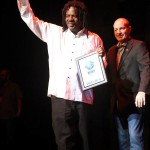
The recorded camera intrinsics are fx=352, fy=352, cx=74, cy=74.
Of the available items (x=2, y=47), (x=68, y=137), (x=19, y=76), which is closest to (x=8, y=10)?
(x=2, y=47)

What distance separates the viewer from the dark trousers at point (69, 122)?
10.0 ft

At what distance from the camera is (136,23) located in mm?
4719

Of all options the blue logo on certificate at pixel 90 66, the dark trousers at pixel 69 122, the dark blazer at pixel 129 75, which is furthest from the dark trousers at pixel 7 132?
the blue logo on certificate at pixel 90 66

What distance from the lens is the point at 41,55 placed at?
5.42 m

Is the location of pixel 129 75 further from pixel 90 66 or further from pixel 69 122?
pixel 69 122

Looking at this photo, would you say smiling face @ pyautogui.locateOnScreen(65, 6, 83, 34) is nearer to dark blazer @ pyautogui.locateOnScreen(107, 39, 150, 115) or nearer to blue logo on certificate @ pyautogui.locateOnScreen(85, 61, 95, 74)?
blue logo on certificate @ pyautogui.locateOnScreen(85, 61, 95, 74)

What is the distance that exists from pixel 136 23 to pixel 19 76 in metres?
2.14

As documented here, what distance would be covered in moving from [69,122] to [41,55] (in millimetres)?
2500

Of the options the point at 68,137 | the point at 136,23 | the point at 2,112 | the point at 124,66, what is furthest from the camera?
the point at 2,112

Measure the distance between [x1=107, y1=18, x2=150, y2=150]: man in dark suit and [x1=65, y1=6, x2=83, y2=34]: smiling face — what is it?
440mm

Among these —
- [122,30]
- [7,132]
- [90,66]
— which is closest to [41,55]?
[7,132]

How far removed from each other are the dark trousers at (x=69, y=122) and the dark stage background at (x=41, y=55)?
4.55 ft

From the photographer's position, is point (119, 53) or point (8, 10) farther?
point (8, 10)

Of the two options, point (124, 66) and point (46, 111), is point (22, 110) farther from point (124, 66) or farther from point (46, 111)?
point (124, 66)
